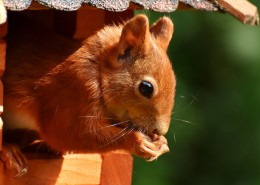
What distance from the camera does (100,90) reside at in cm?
363

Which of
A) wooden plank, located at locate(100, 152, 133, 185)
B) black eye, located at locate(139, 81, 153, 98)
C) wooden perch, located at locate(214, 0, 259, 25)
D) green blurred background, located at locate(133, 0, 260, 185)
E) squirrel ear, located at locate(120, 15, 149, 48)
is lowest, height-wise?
green blurred background, located at locate(133, 0, 260, 185)

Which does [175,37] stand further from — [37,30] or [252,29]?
[37,30]

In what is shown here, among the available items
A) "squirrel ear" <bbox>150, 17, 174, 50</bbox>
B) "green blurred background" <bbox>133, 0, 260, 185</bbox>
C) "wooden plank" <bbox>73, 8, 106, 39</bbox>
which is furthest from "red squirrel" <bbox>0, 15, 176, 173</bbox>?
"green blurred background" <bbox>133, 0, 260, 185</bbox>

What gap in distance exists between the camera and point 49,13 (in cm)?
422

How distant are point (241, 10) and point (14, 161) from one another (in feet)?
3.16

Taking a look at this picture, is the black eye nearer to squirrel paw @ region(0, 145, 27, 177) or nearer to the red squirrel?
the red squirrel

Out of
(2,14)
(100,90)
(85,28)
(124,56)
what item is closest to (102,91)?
(100,90)

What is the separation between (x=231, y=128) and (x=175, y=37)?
0.63m

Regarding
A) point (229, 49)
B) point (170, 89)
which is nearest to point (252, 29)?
point (229, 49)

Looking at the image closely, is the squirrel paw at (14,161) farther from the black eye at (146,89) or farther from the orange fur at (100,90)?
the black eye at (146,89)

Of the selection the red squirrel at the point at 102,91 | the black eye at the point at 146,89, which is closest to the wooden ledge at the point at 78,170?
the red squirrel at the point at 102,91

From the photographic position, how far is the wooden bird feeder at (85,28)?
3252 millimetres

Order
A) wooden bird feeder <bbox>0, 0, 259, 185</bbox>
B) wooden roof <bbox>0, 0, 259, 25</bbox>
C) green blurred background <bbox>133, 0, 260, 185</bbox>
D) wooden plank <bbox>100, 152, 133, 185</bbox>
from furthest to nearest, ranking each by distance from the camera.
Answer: green blurred background <bbox>133, 0, 260, 185</bbox>
wooden plank <bbox>100, 152, 133, 185</bbox>
wooden bird feeder <bbox>0, 0, 259, 185</bbox>
wooden roof <bbox>0, 0, 259, 25</bbox>

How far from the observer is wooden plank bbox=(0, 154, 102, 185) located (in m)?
3.74
